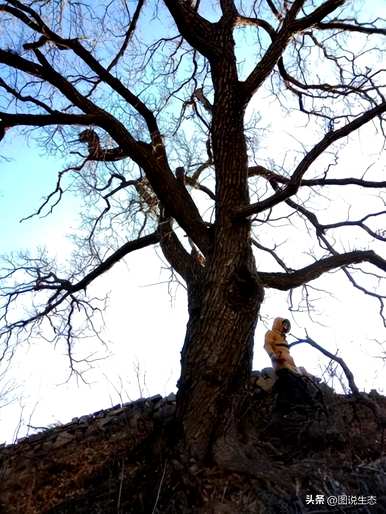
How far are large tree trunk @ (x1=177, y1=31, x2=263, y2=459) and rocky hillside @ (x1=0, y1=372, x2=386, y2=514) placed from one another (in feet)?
0.68

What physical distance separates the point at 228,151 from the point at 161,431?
2778 millimetres

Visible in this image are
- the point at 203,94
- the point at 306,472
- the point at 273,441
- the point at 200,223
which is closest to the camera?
Answer: the point at 306,472

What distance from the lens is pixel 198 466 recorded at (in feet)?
11.5

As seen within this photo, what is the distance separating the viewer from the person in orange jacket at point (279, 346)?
582 centimetres

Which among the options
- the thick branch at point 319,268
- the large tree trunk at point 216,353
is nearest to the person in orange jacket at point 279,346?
the thick branch at point 319,268

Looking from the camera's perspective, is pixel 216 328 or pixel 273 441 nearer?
pixel 216 328

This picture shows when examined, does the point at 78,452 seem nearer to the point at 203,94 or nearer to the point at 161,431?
the point at 161,431

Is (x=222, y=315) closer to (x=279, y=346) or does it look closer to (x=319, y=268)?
(x=319, y=268)

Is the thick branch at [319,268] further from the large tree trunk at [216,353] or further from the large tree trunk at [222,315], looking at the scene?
the large tree trunk at [216,353]

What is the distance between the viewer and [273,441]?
14.6 ft

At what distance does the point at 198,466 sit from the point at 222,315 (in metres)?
1.21

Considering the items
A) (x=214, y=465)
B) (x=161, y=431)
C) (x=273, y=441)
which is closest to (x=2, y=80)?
(x=161, y=431)

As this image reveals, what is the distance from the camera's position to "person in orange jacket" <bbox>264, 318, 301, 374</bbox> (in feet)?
19.1

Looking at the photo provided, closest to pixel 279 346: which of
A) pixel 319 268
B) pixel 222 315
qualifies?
pixel 319 268
